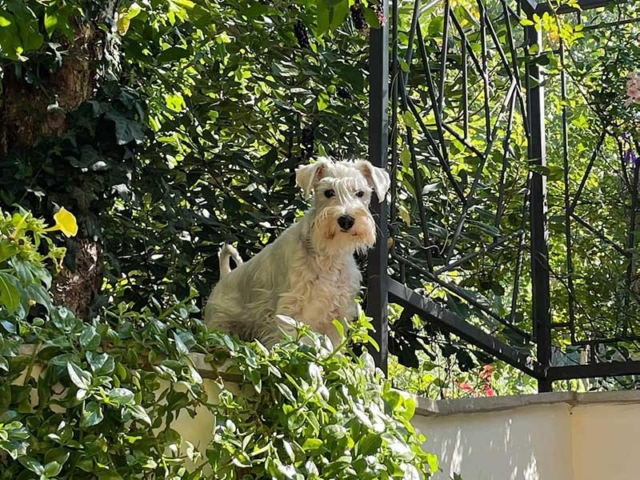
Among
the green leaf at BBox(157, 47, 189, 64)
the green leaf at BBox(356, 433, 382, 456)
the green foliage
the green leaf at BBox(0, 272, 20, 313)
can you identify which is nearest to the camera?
the green leaf at BBox(0, 272, 20, 313)

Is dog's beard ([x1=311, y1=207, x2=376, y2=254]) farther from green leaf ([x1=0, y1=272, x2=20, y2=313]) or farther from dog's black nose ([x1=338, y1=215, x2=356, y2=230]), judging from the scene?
green leaf ([x1=0, y1=272, x2=20, y2=313])

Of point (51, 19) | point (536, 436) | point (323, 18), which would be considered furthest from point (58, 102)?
point (536, 436)

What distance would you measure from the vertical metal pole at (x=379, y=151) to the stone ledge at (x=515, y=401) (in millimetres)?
220

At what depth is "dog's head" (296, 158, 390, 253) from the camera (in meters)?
2.81

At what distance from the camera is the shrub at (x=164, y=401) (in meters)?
1.49

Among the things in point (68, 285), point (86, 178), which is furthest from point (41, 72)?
point (68, 285)

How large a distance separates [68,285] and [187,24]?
60.3 inches

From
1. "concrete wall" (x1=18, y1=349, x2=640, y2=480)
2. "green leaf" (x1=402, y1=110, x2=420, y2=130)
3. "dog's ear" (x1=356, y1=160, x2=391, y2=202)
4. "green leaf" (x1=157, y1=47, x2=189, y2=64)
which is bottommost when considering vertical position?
"concrete wall" (x1=18, y1=349, x2=640, y2=480)

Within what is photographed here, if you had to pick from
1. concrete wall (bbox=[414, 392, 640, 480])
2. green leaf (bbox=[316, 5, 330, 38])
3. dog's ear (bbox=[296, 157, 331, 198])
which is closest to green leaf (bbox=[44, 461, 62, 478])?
green leaf (bbox=[316, 5, 330, 38])

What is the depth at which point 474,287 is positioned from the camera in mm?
4266

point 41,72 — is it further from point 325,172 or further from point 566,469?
point 566,469

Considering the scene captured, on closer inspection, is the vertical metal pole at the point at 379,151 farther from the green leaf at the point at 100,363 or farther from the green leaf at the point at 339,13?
the green leaf at the point at 100,363

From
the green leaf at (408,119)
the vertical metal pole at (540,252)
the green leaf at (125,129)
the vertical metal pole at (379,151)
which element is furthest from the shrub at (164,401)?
the vertical metal pole at (540,252)

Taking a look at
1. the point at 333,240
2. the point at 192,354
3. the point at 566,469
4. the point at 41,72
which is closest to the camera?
the point at 192,354
